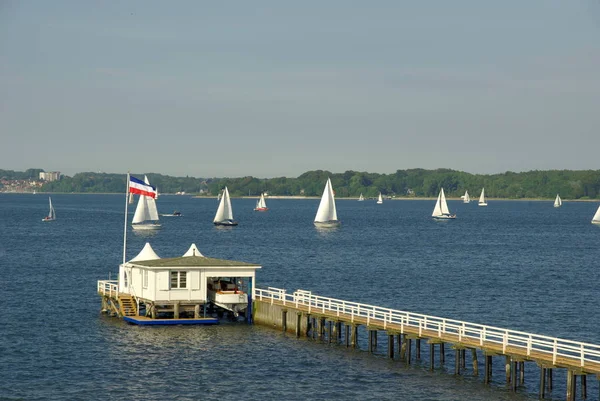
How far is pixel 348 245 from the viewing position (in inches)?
5659

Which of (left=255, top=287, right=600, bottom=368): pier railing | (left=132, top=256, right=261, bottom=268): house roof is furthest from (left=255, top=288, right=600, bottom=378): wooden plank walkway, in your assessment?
(left=132, top=256, right=261, bottom=268): house roof

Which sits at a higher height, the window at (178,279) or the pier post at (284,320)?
the window at (178,279)

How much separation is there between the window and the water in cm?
282

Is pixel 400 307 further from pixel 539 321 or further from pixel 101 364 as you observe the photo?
pixel 101 364

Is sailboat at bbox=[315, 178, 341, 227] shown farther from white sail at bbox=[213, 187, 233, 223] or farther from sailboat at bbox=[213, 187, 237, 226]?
white sail at bbox=[213, 187, 233, 223]

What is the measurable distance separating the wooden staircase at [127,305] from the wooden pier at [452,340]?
778 cm

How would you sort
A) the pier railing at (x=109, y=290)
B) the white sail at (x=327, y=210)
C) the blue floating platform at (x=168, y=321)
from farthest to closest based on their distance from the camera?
the white sail at (x=327, y=210), the pier railing at (x=109, y=290), the blue floating platform at (x=168, y=321)

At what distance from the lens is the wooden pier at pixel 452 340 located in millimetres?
42312

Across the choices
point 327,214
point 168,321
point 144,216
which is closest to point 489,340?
point 168,321

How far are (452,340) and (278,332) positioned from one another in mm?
13913

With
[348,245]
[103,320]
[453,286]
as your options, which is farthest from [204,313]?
[348,245]

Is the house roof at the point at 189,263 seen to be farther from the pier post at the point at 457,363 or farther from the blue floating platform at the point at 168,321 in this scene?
the pier post at the point at 457,363

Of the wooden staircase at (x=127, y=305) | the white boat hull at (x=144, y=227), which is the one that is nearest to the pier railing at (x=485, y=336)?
the wooden staircase at (x=127, y=305)

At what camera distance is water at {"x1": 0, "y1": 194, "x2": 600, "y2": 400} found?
45.8m
